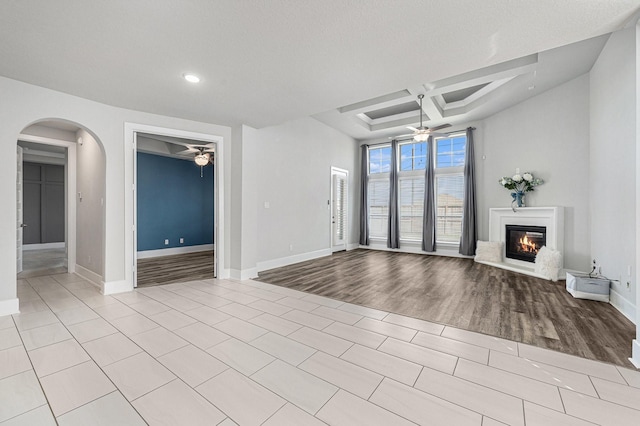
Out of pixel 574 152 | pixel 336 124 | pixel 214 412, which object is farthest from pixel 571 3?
pixel 336 124

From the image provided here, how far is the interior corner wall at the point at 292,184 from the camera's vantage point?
543 cm

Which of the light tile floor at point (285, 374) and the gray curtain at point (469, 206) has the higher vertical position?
the gray curtain at point (469, 206)

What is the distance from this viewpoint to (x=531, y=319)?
9.82ft

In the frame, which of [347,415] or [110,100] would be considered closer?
[347,415]

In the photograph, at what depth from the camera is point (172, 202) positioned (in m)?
7.61

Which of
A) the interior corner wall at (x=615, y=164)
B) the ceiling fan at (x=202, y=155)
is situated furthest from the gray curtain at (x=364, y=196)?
the interior corner wall at (x=615, y=164)

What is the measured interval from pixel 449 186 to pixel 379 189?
2.02 meters

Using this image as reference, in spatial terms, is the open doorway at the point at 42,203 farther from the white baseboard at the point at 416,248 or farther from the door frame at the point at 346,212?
the white baseboard at the point at 416,248

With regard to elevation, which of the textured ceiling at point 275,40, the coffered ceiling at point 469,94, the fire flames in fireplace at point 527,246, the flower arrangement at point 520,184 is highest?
the coffered ceiling at point 469,94

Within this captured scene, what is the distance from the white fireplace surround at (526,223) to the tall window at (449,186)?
1000 millimetres

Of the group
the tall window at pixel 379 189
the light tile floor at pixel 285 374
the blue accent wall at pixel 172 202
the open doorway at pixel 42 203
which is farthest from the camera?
the tall window at pixel 379 189

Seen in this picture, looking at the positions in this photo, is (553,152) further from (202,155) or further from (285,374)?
(202,155)

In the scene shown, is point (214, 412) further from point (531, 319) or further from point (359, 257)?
point (359, 257)

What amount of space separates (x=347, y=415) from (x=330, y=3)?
270cm
